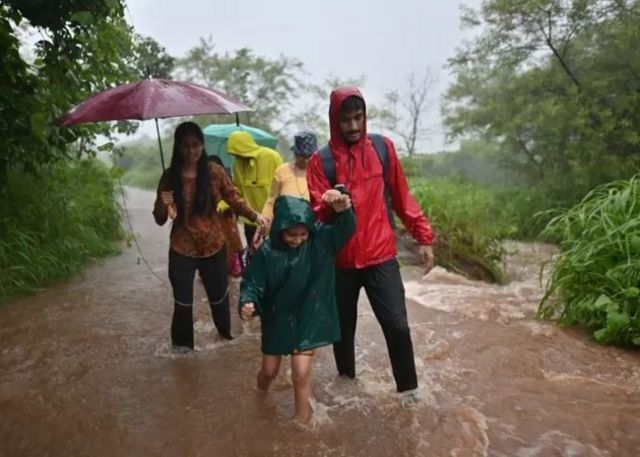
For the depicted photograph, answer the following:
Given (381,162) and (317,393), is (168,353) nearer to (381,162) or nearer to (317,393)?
(317,393)

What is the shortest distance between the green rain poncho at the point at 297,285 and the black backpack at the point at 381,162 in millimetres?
315

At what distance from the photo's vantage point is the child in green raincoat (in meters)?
3.19

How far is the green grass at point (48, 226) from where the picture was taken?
687 centimetres

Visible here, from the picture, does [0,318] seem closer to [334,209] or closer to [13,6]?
[13,6]

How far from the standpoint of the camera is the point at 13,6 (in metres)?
4.95

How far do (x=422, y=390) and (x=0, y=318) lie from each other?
4442 mm

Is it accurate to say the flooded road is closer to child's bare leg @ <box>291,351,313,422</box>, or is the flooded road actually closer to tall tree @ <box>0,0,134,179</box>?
child's bare leg @ <box>291,351,313,422</box>

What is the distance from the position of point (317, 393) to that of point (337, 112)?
6.35 feet

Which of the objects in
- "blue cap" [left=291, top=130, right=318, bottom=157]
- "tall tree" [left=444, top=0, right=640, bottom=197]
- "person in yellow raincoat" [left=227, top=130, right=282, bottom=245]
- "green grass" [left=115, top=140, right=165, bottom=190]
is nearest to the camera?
"blue cap" [left=291, top=130, right=318, bottom=157]

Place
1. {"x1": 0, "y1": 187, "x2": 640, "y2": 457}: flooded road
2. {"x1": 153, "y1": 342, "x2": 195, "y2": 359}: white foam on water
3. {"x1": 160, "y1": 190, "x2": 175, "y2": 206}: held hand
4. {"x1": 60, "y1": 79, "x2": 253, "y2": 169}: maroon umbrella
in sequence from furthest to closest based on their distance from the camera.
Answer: {"x1": 153, "y1": 342, "x2": 195, "y2": 359}: white foam on water, {"x1": 160, "y1": 190, "x2": 175, "y2": 206}: held hand, {"x1": 60, "y1": 79, "x2": 253, "y2": 169}: maroon umbrella, {"x1": 0, "y1": 187, "x2": 640, "y2": 457}: flooded road

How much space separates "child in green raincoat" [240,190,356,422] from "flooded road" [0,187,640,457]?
52 centimetres

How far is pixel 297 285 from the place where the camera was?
329 cm

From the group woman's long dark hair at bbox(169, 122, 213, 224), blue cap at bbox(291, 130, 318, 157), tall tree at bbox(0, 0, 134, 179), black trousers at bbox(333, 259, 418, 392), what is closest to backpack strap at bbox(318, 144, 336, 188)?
black trousers at bbox(333, 259, 418, 392)

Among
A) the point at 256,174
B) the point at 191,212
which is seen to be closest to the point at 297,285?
the point at 191,212
